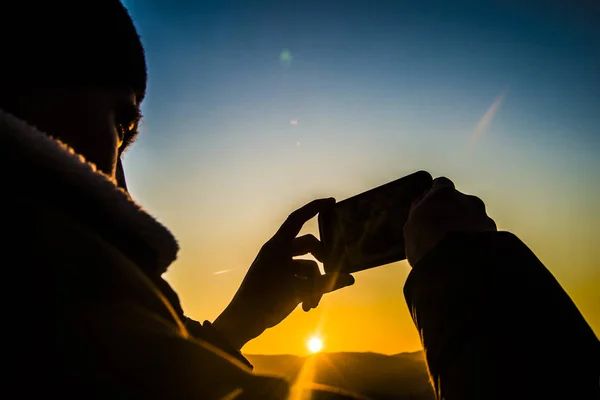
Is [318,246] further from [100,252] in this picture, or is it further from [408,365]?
[408,365]

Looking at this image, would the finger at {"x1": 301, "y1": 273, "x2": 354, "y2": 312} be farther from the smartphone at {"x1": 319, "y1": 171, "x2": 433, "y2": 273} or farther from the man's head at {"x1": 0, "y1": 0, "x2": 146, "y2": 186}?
the man's head at {"x1": 0, "y1": 0, "x2": 146, "y2": 186}

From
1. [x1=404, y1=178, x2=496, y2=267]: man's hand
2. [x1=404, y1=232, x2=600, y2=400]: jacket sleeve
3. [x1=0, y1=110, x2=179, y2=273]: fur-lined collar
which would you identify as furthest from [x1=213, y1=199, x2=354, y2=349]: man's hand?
A: [x1=0, y1=110, x2=179, y2=273]: fur-lined collar

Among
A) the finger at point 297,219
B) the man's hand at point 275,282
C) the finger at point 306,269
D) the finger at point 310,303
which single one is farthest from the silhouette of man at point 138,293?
the finger at point 310,303

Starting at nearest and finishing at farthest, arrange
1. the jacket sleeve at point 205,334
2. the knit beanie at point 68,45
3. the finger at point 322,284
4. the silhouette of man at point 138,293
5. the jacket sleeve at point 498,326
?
the silhouette of man at point 138,293 → the jacket sleeve at point 498,326 → the jacket sleeve at point 205,334 → the knit beanie at point 68,45 → the finger at point 322,284

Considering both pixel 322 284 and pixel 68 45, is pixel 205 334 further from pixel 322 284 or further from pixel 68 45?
pixel 68 45

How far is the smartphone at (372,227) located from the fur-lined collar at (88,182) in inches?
65.5

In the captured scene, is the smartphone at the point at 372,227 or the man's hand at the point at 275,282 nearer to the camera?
the smartphone at the point at 372,227

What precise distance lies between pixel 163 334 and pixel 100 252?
0.24 metres

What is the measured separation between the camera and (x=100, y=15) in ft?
6.04

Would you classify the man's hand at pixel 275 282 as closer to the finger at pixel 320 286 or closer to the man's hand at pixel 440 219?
the finger at pixel 320 286

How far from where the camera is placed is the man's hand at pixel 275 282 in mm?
2881

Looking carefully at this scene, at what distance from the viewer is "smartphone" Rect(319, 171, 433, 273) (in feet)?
8.11

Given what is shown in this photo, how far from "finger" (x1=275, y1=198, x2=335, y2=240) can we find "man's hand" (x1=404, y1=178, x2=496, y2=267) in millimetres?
1460

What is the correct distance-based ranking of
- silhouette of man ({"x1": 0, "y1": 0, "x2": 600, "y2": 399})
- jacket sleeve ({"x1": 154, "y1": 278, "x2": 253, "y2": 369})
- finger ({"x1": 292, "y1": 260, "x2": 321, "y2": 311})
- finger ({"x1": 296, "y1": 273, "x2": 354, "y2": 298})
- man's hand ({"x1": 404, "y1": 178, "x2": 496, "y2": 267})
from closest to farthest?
silhouette of man ({"x1": 0, "y1": 0, "x2": 600, "y2": 399}) < jacket sleeve ({"x1": 154, "y1": 278, "x2": 253, "y2": 369}) < man's hand ({"x1": 404, "y1": 178, "x2": 496, "y2": 267}) < finger ({"x1": 296, "y1": 273, "x2": 354, "y2": 298}) < finger ({"x1": 292, "y1": 260, "x2": 321, "y2": 311})
